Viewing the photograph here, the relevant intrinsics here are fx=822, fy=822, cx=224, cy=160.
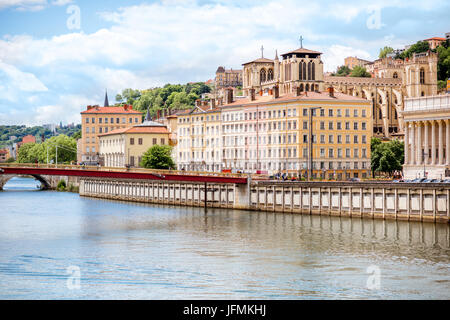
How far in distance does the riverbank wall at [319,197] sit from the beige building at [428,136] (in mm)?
18617

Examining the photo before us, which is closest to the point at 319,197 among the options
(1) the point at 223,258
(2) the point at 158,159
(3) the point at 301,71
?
(1) the point at 223,258

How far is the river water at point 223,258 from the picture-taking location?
37.5 metres

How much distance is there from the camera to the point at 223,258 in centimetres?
4725

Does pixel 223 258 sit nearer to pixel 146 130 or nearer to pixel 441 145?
pixel 441 145

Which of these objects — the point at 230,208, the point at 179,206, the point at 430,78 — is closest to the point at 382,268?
the point at 230,208

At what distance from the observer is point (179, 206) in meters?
96.8

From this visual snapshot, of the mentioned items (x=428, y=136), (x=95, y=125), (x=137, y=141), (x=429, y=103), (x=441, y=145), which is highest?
(x=95, y=125)

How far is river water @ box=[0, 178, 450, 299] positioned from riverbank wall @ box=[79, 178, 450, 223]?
1824 millimetres

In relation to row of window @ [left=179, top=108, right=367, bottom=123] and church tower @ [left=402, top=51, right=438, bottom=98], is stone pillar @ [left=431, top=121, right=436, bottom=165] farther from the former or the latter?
church tower @ [left=402, top=51, right=438, bottom=98]

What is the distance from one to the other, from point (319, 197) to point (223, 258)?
3108 centimetres

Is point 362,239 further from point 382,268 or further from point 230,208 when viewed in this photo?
point 230,208

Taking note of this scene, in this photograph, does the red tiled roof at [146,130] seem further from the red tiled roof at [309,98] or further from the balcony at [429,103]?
the balcony at [429,103]

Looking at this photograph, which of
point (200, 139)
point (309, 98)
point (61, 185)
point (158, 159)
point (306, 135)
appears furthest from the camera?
point (61, 185)

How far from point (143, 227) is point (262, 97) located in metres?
61.9
